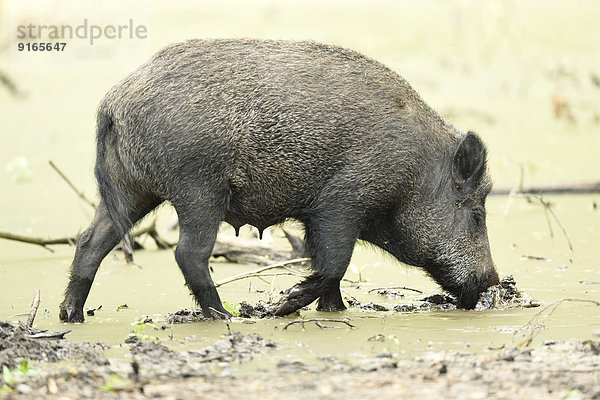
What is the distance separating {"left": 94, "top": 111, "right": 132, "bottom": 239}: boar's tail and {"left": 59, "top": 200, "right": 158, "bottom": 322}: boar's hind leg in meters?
0.11

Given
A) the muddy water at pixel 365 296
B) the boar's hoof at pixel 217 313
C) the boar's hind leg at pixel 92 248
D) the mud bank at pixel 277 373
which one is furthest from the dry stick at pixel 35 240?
the mud bank at pixel 277 373

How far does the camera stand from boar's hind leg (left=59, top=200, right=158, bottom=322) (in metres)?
6.72

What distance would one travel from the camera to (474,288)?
23.2 ft

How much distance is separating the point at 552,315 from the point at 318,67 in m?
2.31

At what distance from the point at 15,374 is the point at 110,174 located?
2290 mm

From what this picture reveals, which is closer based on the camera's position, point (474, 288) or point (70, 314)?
point (70, 314)

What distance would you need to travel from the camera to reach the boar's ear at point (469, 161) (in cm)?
690

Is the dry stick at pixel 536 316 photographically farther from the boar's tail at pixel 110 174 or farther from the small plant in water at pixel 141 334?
the boar's tail at pixel 110 174

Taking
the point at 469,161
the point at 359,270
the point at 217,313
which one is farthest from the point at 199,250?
the point at 469,161

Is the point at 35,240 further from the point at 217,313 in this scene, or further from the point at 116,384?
the point at 116,384

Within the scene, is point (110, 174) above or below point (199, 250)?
above

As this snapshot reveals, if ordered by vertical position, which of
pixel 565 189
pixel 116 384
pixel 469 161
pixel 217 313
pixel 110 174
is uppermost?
pixel 565 189

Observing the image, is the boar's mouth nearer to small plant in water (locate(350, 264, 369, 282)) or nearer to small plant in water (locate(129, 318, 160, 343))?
small plant in water (locate(350, 264, 369, 282))

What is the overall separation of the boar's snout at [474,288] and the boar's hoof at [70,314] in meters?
2.72
